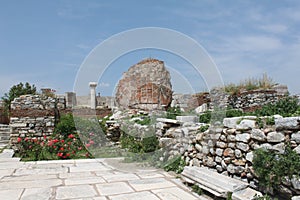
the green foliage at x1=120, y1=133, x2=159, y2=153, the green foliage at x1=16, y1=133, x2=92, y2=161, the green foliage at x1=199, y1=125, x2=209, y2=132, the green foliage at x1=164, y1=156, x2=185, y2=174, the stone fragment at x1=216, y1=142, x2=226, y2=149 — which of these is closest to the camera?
the stone fragment at x1=216, y1=142, x2=226, y2=149

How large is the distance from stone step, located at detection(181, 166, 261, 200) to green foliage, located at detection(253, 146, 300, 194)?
0.23m

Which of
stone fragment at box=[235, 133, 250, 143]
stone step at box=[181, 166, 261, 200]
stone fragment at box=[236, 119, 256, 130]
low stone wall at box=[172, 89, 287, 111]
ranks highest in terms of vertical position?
low stone wall at box=[172, 89, 287, 111]

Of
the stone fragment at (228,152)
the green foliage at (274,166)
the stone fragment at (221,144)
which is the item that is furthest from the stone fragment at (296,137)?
the stone fragment at (221,144)

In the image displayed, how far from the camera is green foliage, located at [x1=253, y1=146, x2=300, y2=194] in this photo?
252 centimetres

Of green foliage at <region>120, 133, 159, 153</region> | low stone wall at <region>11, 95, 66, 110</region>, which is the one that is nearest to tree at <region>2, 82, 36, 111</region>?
low stone wall at <region>11, 95, 66, 110</region>

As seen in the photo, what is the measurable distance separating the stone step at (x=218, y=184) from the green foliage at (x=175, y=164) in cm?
79

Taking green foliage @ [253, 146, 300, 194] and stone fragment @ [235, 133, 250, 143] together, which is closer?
green foliage @ [253, 146, 300, 194]

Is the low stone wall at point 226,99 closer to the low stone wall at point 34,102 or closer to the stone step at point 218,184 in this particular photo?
the low stone wall at point 34,102

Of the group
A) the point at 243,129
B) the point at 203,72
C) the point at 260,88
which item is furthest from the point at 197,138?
the point at 260,88

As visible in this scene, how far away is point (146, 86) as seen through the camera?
9.82 metres

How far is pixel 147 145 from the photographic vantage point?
5.56 metres

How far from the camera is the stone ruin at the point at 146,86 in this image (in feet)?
31.9

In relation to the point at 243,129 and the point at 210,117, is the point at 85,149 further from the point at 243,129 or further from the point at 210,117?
the point at 243,129

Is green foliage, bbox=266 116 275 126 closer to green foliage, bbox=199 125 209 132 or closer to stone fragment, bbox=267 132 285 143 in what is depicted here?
stone fragment, bbox=267 132 285 143
